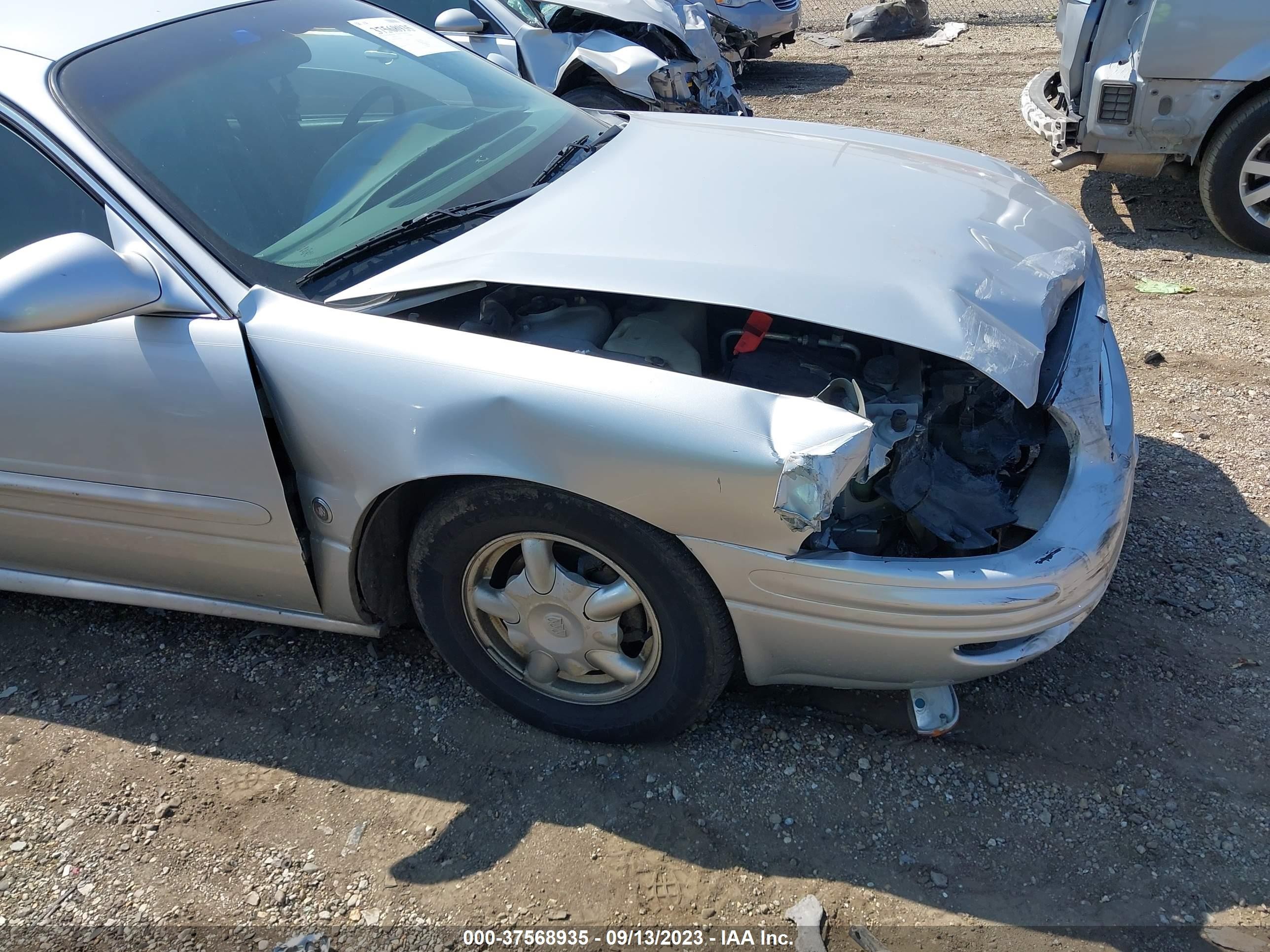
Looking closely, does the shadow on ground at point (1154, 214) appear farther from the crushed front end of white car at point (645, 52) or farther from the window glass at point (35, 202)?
the window glass at point (35, 202)

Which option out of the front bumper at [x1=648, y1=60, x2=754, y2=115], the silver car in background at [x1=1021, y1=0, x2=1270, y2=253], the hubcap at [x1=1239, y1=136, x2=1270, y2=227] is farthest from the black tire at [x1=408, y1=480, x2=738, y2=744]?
the front bumper at [x1=648, y1=60, x2=754, y2=115]

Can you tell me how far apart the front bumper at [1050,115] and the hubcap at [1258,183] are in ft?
2.63

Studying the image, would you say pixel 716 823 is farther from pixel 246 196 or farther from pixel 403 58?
pixel 403 58

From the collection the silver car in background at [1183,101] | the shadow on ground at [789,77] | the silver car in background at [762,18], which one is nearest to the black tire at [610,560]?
the silver car in background at [1183,101]

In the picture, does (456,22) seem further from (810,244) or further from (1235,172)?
(1235,172)

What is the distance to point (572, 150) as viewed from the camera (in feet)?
9.57

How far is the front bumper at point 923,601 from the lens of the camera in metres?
1.97

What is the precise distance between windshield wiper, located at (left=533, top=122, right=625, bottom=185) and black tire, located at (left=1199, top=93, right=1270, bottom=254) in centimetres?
334

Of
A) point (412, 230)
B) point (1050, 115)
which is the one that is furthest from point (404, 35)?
point (1050, 115)

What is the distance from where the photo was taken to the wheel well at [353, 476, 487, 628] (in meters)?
2.22

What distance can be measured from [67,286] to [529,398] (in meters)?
0.95

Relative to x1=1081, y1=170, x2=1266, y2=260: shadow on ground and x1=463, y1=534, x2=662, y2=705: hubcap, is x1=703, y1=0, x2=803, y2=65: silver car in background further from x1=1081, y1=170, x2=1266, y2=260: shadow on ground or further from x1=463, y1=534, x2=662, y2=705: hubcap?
x1=463, y1=534, x2=662, y2=705: hubcap

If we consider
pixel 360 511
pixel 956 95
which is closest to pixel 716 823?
pixel 360 511

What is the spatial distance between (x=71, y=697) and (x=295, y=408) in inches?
52.3
